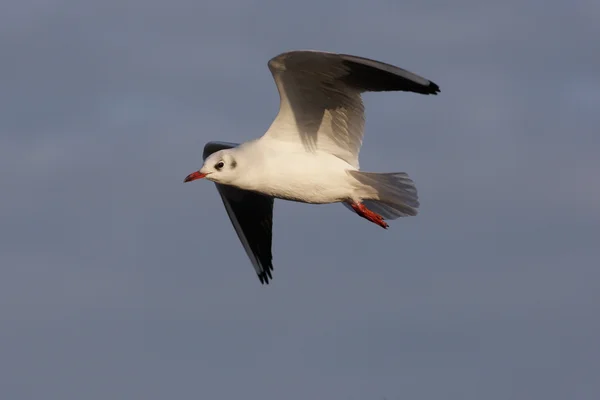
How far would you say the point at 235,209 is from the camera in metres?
13.7

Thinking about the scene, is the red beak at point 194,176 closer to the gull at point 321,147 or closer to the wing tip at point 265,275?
the gull at point 321,147

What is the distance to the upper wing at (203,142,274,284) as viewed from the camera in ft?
44.5

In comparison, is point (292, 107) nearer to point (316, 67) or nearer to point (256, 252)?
point (316, 67)

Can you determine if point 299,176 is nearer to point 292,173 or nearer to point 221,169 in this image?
Result: point 292,173

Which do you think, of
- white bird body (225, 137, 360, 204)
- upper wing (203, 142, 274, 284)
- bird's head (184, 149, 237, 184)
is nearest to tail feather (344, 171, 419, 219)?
white bird body (225, 137, 360, 204)

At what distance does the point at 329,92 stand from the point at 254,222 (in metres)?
2.73

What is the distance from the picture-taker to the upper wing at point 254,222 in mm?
13570

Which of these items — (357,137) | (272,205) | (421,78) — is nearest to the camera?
(421,78)

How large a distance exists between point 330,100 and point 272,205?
242 centimetres

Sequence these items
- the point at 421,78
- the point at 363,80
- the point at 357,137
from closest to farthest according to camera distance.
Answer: the point at 421,78, the point at 363,80, the point at 357,137

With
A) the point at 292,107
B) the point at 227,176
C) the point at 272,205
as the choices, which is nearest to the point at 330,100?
the point at 292,107

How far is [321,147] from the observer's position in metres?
11.6

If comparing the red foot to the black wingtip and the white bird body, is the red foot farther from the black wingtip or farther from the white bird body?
the black wingtip

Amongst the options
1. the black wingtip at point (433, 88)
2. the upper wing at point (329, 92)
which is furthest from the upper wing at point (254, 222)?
the black wingtip at point (433, 88)
